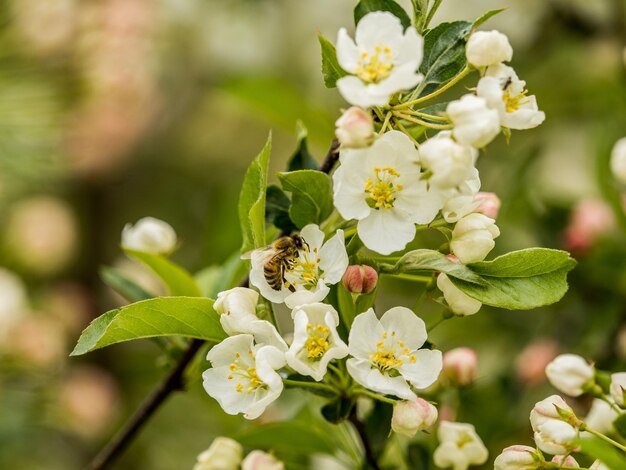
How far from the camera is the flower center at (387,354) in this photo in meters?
0.47

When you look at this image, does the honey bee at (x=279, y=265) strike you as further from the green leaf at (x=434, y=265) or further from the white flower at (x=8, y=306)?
the white flower at (x=8, y=306)

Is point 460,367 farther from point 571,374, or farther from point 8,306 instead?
point 8,306

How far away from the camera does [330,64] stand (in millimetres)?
477

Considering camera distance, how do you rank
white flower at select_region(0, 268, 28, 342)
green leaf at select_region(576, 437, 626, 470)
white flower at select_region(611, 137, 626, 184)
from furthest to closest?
white flower at select_region(0, 268, 28, 342) → white flower at select_region(611, 137, 626, 184) → green leaf at select_region(576, 437, 626, 470)

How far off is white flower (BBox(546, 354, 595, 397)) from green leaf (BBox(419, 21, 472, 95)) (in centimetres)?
18

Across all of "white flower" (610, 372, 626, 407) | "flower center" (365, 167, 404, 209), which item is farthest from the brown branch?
Answer: "white flower" (610, 372, 626, 407)

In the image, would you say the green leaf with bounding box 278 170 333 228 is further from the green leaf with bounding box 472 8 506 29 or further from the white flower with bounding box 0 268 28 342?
the white flower with bounding box 0 268 28 342

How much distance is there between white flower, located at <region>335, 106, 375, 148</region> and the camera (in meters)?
0.42

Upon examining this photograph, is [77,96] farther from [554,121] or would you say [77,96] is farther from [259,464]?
[259,464]

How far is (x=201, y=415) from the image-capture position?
1651mm

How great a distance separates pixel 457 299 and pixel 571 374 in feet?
0.26

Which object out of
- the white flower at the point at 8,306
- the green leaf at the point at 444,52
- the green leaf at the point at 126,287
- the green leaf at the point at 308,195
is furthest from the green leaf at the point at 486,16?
the white flower at the point at 8,306

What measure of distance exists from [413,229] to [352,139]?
2.8 inches

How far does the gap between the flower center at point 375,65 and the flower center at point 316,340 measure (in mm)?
134
